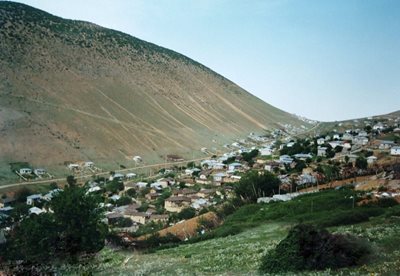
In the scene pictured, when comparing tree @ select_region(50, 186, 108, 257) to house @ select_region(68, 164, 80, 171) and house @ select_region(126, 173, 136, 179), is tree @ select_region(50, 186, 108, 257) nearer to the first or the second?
house @ select_region(126, 173, 136, 179)

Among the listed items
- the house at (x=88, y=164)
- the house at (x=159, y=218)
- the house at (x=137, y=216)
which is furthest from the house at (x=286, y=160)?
the house at (x=88, y=164)

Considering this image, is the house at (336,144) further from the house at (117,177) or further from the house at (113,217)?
the house at (113,217)

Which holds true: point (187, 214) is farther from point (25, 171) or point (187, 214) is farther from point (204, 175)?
point (25, 171)

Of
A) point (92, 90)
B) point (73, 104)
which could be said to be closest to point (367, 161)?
point (73, 104)

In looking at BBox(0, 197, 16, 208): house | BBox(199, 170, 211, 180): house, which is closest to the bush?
BBox(0, 197, 16, 208): house

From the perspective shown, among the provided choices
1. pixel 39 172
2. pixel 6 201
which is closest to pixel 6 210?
pixel 6 201
